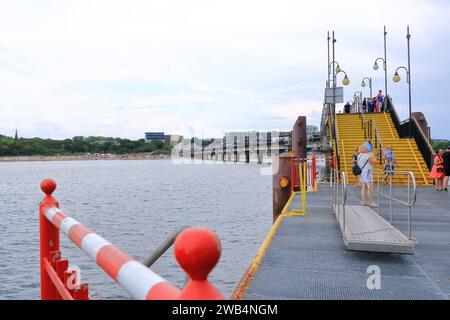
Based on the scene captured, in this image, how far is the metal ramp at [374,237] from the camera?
585 cm

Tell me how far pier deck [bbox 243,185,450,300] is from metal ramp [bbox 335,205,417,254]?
0.19 metres

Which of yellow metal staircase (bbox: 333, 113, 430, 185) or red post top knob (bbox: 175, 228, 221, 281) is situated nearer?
red post top knob (bbox: 175, 228, 221, 281)

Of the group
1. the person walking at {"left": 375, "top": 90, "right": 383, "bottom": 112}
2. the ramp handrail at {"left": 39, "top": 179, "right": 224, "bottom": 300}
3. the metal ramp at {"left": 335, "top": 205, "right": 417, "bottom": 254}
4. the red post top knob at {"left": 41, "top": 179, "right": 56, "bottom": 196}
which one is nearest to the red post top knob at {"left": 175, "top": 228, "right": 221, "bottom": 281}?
the ramp handrail at {"left": 39, "top": 179, "right": 224, "bottom": 300}

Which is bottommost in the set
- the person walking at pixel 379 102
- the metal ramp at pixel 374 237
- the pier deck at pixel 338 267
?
the pier deck at pixel 338 267

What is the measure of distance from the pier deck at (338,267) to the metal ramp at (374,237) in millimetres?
190

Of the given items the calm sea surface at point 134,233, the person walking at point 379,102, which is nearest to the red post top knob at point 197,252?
the calm sea surface at point 134,233

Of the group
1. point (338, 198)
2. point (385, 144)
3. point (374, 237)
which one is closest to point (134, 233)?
point (338, 198)

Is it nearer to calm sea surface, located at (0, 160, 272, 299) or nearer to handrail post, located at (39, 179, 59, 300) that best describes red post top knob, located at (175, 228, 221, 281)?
handrail post, located at (39, 179, 59, 300)

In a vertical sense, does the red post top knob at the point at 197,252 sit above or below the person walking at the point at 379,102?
below

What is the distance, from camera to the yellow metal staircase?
19.1 meters

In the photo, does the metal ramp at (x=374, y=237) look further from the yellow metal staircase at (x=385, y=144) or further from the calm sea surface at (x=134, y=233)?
the yellow metal staircase at (x=385, y=144)

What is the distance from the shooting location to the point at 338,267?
5633 mm

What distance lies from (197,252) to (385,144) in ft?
72.5
